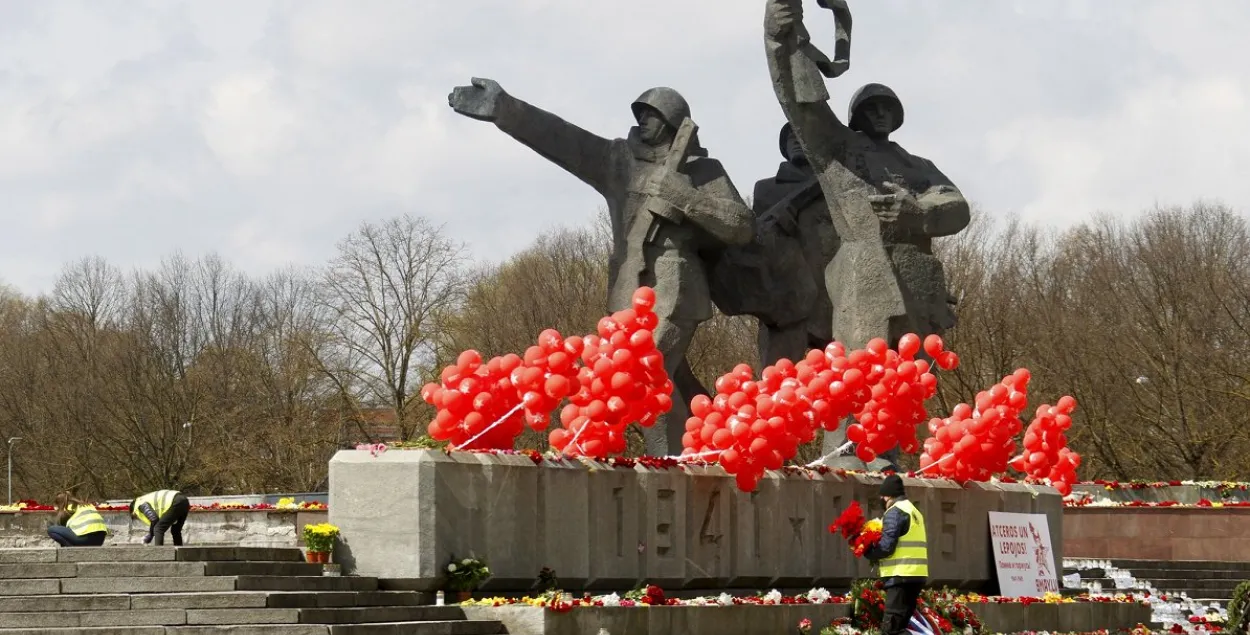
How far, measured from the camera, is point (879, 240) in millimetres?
24438

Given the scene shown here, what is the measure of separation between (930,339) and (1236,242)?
30713mm

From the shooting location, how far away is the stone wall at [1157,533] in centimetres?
3278

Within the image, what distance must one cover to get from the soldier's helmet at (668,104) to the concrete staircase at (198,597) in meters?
9.18

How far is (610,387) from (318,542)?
3.38m

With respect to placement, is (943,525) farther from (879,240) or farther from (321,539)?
(321,539)

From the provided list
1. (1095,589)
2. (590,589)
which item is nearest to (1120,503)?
(1095,589)

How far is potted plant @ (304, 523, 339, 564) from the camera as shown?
53.2 feet

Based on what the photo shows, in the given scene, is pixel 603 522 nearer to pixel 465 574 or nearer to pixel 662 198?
pixel 465 574

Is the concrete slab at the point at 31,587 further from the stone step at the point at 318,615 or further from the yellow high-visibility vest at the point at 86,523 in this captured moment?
the yellow high-visibility vest at the point at 86,523

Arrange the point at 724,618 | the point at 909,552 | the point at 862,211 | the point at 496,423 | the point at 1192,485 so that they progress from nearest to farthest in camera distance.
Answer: the point at 909,552 → the point at 496,423 → the point at 724,618 → the point at 862,211 → the point at 1192,485

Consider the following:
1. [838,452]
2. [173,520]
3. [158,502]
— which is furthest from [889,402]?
[158,502]

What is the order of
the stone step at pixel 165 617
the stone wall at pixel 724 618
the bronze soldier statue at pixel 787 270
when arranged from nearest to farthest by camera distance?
the stone step at pixel 165 617
the stone wall at pixel 724 618
the bronze soldier statue at pixel 787 270

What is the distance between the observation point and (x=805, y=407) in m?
19.5

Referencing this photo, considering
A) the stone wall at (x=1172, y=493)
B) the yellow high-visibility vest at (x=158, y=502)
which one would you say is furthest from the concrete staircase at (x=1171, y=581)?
the yellow high-visibility vest at (x=158, y=502)
